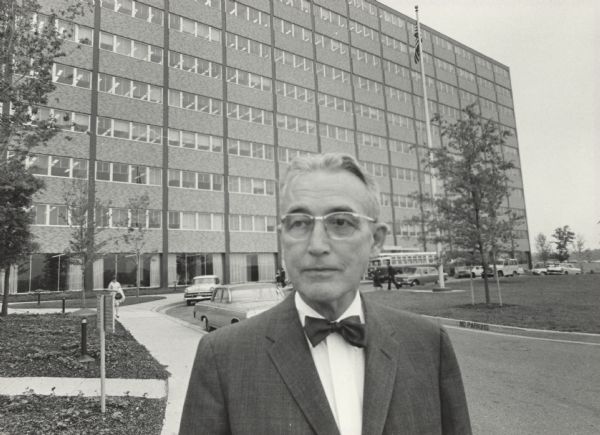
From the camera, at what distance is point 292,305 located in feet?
6.10

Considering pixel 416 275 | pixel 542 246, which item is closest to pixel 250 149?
pixel 416 275

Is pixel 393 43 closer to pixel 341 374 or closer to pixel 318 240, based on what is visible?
pixel 318 240

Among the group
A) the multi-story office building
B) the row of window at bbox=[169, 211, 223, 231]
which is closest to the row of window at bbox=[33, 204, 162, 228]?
the multi-story office building

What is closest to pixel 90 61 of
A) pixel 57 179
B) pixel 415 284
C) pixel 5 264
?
pixel 57 179

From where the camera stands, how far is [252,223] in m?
43.5

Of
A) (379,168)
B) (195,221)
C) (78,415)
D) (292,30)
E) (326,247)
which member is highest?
(292,30)

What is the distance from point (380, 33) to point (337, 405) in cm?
6383

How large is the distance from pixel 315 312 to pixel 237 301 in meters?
10.6

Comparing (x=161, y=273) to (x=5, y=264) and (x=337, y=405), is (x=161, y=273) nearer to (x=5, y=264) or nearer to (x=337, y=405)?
(x=5, y=264)

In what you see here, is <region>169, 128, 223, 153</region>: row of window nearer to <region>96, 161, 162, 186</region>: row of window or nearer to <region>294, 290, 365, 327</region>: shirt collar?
<region>96, 161, 162, 186</region>: row of window

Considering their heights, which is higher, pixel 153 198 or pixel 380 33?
pixel 380 33

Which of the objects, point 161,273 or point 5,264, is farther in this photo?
point 161,273

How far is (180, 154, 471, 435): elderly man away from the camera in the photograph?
5.28 feet

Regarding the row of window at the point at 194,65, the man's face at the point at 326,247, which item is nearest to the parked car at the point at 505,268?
the row of window at the point at 194,65
